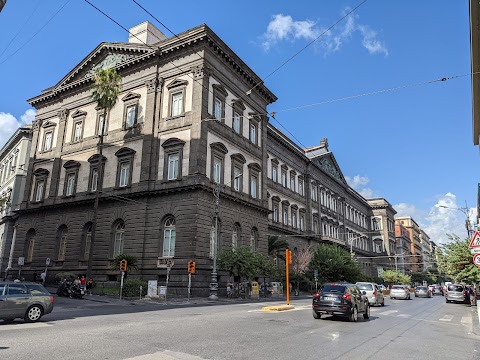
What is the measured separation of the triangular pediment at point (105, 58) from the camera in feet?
123

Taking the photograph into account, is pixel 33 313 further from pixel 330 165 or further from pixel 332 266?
pixel 330 165

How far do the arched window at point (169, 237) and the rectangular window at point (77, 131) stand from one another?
51.6 feet

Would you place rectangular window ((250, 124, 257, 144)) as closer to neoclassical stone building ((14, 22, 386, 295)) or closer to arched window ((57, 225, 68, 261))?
neoclassical stone building ((14, 22, 386, 295))

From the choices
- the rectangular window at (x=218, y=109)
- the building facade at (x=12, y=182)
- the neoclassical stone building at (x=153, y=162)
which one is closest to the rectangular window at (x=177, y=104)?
the neoclassical stone building at (x=153, y=162)

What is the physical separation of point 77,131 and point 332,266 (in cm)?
3283

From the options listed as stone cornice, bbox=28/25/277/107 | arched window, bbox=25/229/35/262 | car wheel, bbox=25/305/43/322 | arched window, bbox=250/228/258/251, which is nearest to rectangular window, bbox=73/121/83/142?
stone cornice, bbox=28/25/277/107

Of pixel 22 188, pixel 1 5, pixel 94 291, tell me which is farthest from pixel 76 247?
pixel 1 5

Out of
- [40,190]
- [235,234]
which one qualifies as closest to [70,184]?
[40,190]

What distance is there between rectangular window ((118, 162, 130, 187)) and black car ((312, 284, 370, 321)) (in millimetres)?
23505

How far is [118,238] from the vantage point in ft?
112

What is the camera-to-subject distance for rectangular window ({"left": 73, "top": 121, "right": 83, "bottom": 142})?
133 ft

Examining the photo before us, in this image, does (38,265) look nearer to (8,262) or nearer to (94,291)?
(8,262)

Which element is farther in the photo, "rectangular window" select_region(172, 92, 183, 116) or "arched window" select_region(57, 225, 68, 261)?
"arched window" select_region(57, 225, 68, 261)

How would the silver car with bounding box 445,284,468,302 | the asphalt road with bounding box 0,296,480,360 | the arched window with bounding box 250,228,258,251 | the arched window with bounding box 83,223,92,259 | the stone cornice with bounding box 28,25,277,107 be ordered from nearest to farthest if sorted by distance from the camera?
the asphalt road with bounding box 0,296,480,360 → the stone cornice with bounding box 28,25,277,107 → the arched window with bounding box 83,223,92,259 → the silver car with bounding box 445,284,468,302 → the arched window with bounding box 250,228,258,251
